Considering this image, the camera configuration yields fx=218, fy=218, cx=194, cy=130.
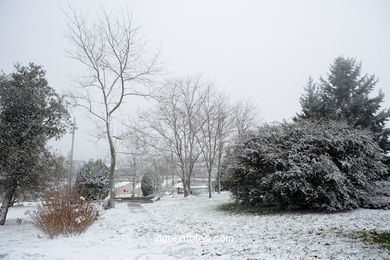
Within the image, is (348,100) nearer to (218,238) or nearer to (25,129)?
(218,238)

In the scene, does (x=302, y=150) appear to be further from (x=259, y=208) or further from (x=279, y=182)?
(x=259, y=208)

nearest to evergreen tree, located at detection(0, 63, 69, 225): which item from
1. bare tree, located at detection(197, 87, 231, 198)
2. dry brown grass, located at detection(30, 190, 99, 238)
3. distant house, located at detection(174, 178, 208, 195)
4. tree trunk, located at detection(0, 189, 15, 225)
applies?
tree trunk, located at detection(0, 189, 15, 225)

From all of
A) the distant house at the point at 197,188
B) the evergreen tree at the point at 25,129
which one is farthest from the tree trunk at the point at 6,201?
the distant house at the point at 197,188

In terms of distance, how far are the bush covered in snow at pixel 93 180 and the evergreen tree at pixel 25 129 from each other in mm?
6602

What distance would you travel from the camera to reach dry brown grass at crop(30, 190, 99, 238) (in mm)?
5773

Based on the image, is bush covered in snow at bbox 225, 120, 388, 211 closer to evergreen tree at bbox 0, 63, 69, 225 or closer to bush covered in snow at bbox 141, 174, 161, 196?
evergreen tree at bbox 0, 63, 69, 225

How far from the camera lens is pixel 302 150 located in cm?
795

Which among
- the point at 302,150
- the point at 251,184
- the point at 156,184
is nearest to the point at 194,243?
the point at 251,184

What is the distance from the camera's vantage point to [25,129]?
317 inches

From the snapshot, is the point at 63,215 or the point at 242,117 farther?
the point at 242,117

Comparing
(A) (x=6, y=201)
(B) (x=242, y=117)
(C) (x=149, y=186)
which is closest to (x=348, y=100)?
(B) (x=242, y=117)

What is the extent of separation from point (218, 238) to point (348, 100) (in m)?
17.8

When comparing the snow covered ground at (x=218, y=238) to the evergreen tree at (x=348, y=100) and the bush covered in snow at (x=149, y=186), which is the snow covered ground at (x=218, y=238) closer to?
the evergreen tree at (x=348, y=100)

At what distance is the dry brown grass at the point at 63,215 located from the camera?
5.77 meters
